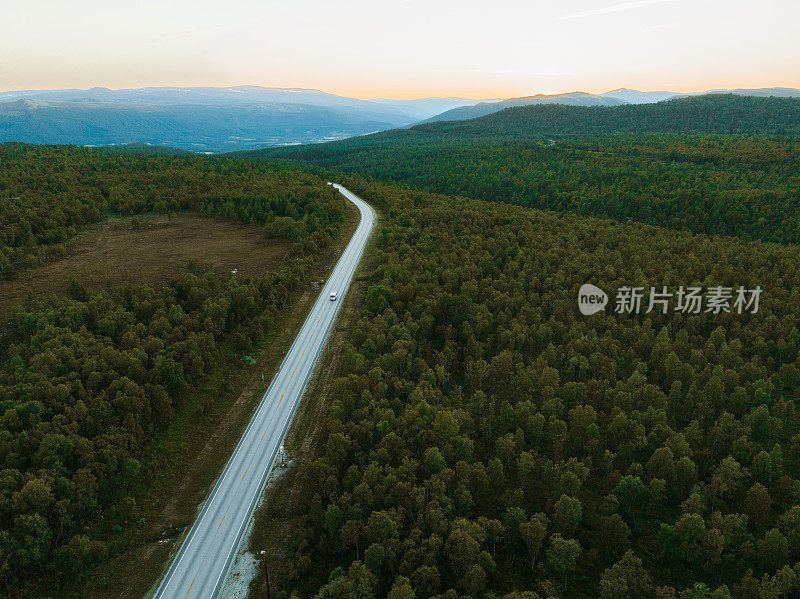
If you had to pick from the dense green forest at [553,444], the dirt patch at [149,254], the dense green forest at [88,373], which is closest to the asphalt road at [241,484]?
the dense green forest at [553,444]

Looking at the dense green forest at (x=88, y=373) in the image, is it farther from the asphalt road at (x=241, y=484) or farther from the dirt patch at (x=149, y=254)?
the asphalt road at (x=241, y=484)

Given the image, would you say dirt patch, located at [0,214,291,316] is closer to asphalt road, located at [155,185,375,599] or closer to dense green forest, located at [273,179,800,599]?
asphalt road, located at [155,185,375,599]


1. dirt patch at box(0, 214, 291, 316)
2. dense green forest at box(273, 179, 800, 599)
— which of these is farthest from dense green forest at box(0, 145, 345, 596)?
dense green forest at box(273, 179, 800, 599)

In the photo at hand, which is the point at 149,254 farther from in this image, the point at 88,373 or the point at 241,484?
the point at 241,484

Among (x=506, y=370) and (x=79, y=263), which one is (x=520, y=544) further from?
(x=79, y=263)

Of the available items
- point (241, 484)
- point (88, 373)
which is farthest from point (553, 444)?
point (88, 373)

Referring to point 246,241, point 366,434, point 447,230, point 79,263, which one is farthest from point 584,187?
point 79,263
